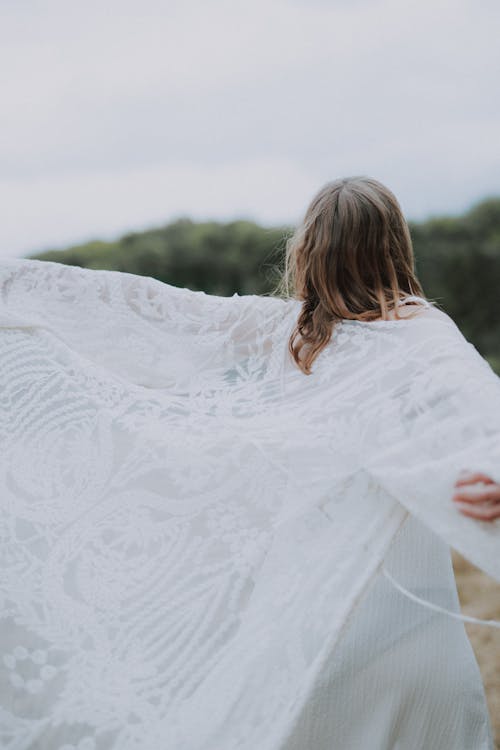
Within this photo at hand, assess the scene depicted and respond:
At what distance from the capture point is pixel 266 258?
241 inches

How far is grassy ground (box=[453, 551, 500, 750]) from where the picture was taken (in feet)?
9.59

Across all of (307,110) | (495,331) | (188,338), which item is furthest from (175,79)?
(188,338)

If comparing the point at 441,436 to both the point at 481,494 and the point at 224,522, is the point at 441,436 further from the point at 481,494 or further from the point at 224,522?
the point at 224,522

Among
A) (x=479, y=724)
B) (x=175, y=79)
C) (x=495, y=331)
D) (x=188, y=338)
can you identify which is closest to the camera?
(x=479, y=724)

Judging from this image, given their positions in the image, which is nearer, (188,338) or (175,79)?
(188,338)

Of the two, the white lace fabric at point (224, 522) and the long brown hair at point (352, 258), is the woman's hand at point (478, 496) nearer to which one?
the white lace fabric at point (224, 522)

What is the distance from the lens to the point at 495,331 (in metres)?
6.14

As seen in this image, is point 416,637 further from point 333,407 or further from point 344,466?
point 333,407

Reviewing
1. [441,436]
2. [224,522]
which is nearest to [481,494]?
[441,436]

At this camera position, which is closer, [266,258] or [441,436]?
[441,436]

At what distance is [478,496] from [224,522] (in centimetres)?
55

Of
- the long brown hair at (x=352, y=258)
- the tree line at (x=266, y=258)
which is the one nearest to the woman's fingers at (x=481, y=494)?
the long brown hair at (x=352, y=258)

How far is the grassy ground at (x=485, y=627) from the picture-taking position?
292 centimetres

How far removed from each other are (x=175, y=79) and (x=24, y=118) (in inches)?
58.0
